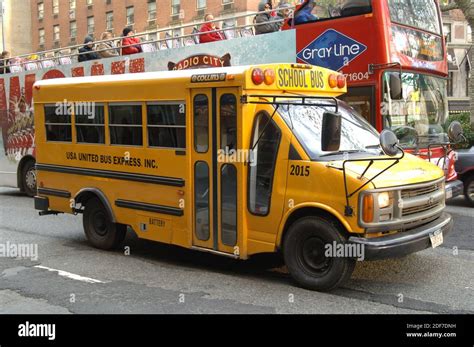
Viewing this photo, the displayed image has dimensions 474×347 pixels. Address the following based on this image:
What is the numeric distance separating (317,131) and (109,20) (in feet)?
160

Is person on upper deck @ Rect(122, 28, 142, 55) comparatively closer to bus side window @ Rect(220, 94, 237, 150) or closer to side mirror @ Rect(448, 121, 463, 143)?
bus side window @ Rect(220, 94, 237, 150)

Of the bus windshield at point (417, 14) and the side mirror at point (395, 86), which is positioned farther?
the bus windshield at point (417, 14)

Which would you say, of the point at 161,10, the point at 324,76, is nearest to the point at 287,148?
the point at 324,76

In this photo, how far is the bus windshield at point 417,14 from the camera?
30.5 feet

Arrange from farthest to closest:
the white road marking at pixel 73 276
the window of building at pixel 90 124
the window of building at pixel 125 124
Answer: the window of building at pixel 90 124 < the window of building at pixel 125 124 < the white road marking at pixel 73 276

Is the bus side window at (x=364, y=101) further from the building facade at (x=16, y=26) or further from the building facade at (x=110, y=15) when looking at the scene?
the building facade at (x=16, y=26)

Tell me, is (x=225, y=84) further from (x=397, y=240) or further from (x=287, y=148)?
(x=397, y=240)

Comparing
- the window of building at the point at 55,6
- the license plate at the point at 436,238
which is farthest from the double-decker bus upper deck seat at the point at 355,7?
the window of building at the point at 55,6

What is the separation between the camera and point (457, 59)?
4256 cm

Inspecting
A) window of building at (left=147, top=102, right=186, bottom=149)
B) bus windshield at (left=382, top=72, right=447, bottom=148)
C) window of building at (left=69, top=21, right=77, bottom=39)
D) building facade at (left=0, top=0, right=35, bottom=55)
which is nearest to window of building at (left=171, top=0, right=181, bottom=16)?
window of building at (left=69, top=21, right=77, bottom=39)

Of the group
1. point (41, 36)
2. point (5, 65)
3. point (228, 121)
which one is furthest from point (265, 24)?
point (41, 36)

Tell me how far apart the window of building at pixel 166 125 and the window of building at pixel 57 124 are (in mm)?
1846

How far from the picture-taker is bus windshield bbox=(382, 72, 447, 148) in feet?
29.6

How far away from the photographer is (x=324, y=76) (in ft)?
23.2
